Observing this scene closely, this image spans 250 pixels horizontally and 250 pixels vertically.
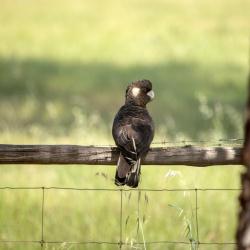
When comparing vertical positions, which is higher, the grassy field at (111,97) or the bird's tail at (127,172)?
the grassy field at (111,97)

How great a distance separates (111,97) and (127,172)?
12151mm

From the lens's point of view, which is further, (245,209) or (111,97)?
(111,97)

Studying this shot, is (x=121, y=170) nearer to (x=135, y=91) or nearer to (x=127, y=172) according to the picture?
(x=127, y=172)

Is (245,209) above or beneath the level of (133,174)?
beneath

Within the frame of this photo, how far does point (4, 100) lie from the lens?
1752 cm

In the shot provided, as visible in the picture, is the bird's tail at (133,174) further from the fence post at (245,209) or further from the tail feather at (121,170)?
the fence post at (245,209)

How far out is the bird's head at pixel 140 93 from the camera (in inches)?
287

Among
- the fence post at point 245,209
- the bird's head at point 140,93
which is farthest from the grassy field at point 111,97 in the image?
the fence post at point 245,209

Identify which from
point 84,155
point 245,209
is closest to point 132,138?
point 84,155

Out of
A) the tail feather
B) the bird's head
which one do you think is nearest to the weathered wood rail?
the tail feather

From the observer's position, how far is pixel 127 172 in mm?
6191

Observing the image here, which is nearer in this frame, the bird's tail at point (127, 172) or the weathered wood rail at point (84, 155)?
the weathered wood rail at point (84, 155)

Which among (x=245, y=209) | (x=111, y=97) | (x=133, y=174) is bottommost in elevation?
(x=245, y=209)

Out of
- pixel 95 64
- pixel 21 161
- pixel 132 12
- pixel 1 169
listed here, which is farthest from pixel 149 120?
pixel 132 12
